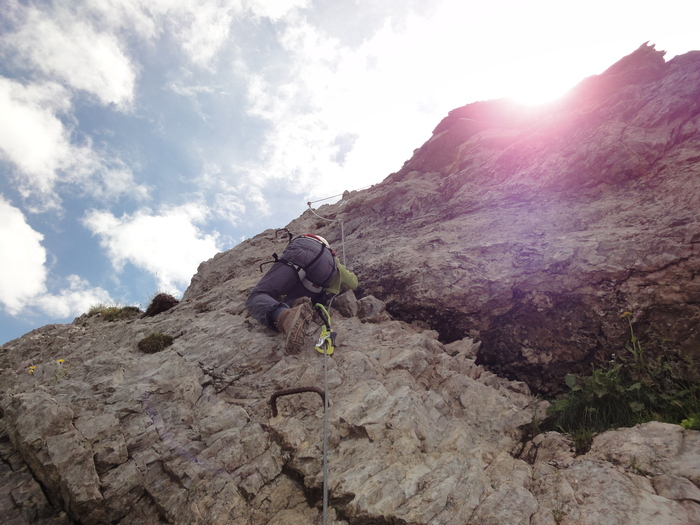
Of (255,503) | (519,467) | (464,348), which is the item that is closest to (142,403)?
(255,503)

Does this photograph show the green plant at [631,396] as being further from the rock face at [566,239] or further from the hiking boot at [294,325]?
Answer: the hiking boot at [294,325]

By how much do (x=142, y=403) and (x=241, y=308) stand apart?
3.61 metres

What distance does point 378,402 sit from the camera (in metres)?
5.16

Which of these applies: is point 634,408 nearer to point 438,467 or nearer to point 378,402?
point 438,467

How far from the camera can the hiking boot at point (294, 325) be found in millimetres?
6523

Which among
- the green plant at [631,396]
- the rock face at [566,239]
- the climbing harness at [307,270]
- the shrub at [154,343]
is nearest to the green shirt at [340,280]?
the climbing harness at [307,270]

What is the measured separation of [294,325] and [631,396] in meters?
5.34

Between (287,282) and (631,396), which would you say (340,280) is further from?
(631,396)

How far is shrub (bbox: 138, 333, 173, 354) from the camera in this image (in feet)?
25.0

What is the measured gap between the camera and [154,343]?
775 cm

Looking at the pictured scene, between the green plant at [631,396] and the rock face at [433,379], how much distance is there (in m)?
0.37

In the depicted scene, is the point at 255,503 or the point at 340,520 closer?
the point at 340,520

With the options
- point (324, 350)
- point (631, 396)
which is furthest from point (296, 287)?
point (631, 396)

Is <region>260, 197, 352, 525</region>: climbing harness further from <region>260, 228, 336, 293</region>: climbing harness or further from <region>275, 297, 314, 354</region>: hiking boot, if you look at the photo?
<region>275, 297, 314, 354</region>: hiking boot
